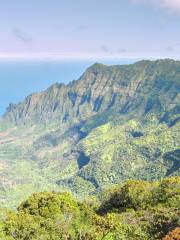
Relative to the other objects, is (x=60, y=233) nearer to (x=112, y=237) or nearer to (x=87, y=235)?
(x=87, y=235)

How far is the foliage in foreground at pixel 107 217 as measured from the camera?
49.8 metres

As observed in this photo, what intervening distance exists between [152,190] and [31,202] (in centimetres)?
1796

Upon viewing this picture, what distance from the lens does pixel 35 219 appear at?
62.5 m

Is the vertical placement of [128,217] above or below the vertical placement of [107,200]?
above

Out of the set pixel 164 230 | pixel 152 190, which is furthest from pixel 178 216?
pixel 152 190

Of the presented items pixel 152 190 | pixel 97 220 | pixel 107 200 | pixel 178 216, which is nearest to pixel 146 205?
pixel 152 190

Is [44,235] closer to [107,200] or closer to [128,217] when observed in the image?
[128,217]

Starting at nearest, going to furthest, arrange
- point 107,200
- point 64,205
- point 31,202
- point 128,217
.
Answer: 1. point 128,217
2. point 64,205
3. point 31,202
4. point 107,200

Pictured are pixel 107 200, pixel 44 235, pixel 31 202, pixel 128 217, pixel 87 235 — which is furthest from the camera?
pixel 107 200

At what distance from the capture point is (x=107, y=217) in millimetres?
Result: 55500

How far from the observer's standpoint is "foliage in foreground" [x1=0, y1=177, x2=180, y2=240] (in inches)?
1959

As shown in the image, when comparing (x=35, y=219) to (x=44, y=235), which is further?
(x=35, y=219)

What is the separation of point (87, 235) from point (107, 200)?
29459 mm

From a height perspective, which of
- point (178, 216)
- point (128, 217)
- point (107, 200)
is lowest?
point (107, 200)
